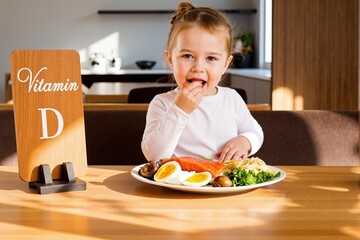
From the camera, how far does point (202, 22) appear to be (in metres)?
1.66

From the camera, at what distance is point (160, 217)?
100 centimetres

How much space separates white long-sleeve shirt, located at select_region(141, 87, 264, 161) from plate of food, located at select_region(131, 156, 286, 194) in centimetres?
33

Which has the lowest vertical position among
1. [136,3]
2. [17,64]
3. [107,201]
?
[107,201]

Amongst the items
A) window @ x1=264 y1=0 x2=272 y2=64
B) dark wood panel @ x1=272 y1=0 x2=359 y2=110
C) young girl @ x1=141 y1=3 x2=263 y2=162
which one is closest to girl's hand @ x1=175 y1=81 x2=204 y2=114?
young girl @ x1=141 y1=3 x2=263 y2=162

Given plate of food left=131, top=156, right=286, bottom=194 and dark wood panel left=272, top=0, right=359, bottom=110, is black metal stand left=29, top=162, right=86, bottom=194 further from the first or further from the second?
dark wood panel left=272, top=0, right=359, bottom=110

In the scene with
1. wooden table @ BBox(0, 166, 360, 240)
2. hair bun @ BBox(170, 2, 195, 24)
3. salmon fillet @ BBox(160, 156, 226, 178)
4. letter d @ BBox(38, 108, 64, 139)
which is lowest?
wooden table @ BBox(0, 166, 360, 240)

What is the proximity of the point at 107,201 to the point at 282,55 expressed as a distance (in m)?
1.93

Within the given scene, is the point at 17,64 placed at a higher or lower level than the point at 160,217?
higher

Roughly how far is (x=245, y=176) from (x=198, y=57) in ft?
1.50

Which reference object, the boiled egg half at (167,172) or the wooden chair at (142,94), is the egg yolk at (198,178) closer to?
the boiled egg half at (167,172)

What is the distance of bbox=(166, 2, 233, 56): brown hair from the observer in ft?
5.44

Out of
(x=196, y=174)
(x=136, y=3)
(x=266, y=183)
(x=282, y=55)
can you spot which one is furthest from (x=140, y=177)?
(x=136, y=3)

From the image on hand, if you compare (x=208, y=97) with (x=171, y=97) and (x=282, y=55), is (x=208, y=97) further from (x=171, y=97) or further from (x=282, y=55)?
(x=282, y=55)

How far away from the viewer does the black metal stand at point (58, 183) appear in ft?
3.92
